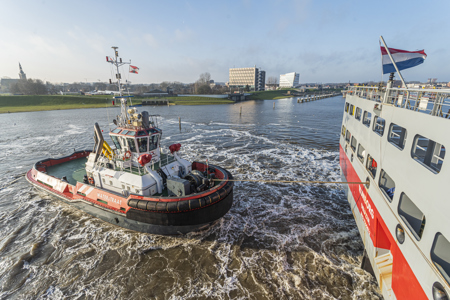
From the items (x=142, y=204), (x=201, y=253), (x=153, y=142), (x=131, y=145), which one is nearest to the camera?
(x=142, y=204)

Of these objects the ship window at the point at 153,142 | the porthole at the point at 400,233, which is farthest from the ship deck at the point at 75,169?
the porthole at the point at 400,233

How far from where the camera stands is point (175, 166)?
1241cm

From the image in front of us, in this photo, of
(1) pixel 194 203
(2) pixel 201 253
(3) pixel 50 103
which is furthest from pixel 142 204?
(3) pixel 50 103

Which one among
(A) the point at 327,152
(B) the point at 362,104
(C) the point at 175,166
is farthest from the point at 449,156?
(A) the point at 327,152

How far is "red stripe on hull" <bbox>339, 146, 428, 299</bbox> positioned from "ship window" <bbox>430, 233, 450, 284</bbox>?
2.58 ft

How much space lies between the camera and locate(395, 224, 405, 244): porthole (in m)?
6.37

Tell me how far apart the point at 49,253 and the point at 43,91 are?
137557 mm

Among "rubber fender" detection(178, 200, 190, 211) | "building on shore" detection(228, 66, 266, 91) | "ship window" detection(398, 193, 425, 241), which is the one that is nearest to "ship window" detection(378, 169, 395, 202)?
"ship window" detection(398, 193, 425, 241)

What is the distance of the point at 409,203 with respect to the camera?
6637mm

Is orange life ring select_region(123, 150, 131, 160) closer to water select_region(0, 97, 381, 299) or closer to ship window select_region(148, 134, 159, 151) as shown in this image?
ship window select_region(148, 134, 159, 151)

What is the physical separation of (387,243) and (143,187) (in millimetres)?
10757

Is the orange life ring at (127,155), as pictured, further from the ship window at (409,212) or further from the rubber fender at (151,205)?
the ship window at (409,212)

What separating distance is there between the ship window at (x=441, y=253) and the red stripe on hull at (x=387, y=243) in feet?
2.58

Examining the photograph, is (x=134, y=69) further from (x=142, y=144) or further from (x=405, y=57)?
(x=405, y=57)
